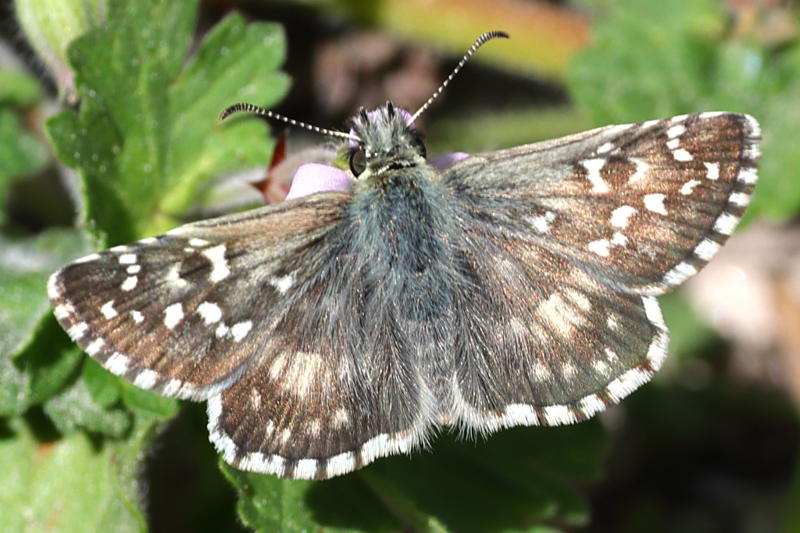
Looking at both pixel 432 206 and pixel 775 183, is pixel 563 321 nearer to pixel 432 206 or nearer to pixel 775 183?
pixel 432 206

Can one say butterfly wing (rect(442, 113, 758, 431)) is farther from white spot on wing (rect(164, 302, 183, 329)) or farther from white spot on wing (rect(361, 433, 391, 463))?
white spot on wing (rect(164, 302, 183, 329))

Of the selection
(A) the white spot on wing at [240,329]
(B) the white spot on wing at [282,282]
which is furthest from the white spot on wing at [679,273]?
(A) the white spot on wing at [240,329]

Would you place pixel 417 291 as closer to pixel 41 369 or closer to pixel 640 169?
pixel 640 169

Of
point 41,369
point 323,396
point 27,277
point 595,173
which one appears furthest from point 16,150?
point 595,173

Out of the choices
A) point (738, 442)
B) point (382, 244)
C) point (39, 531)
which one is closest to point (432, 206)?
point (382, 244)

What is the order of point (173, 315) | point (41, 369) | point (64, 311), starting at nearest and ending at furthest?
point (64, 311), point (173, 315), point (41, 369)

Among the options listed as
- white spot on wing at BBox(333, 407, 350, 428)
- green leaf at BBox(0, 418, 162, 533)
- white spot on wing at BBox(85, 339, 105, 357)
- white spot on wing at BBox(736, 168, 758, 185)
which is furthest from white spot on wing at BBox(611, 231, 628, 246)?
green leaf at BBox(0, 418, 162, 533)
